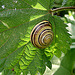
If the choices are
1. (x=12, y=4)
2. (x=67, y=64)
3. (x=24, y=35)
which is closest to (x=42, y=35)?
(x=24, y=35)

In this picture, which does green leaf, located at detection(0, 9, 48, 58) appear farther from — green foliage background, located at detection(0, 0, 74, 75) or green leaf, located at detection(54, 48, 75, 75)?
green leaf, located at detection(54, 48, 75, 75)

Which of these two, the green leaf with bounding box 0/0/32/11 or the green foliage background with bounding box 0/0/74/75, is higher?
the green leaf with bounding box 0/0/32/11

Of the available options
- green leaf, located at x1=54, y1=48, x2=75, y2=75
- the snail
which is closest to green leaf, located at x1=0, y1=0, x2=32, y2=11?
the snail

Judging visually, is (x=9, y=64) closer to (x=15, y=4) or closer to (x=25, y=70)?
→ (x=25, y=70)

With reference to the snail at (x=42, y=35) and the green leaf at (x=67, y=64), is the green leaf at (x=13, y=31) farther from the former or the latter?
the green leaf at (x=67, y=64)

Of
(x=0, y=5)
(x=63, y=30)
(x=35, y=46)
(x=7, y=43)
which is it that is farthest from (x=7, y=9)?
(x=63, y=30)

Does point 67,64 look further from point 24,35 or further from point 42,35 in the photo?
point 24,35
